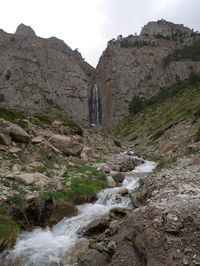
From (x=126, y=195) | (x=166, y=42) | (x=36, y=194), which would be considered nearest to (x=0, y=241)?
(x=36, y=194)

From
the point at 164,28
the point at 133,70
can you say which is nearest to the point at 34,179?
the point at 133,70

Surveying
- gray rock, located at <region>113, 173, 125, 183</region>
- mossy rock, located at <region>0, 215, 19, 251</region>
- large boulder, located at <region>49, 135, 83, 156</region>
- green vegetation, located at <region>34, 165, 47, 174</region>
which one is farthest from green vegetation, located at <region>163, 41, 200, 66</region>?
mossy rock, located at <region>0, 215, 19, 251</region>

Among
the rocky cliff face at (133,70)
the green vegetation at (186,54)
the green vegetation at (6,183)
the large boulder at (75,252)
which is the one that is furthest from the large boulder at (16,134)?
the green vegetation at (186,54)

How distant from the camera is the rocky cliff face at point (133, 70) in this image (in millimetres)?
120062

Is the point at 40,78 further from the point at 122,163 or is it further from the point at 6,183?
the point at 6,183

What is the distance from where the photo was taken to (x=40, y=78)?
369 feet

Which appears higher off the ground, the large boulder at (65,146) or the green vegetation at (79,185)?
the large boulder at (65,146)

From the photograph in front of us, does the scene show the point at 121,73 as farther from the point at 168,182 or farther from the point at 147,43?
the point at 168,182

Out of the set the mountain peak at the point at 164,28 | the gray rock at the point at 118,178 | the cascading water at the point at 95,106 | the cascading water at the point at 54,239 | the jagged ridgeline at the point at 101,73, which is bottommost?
the cascading water at the point at 54,239

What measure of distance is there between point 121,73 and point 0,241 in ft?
398

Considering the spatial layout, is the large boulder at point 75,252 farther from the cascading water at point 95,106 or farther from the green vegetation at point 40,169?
the cascading water at point 95,106

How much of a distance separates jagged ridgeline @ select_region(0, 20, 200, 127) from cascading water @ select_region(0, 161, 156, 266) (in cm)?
8978

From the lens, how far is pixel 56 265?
10469 mm

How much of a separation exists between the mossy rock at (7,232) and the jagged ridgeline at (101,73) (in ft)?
303
